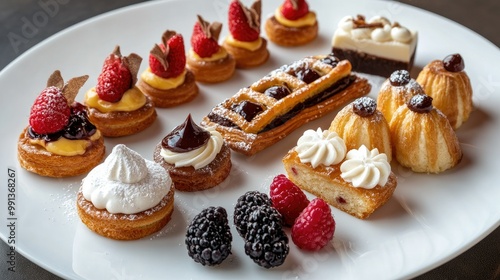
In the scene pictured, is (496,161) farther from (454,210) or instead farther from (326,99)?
(326,99)

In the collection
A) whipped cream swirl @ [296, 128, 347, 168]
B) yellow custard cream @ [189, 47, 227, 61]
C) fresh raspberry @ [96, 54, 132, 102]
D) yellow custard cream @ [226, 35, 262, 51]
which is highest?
fresh raspberry @ [96, 54, 132, 102]

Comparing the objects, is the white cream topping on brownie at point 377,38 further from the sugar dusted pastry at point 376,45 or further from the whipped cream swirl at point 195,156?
the whipped cream swirl at point 195,156

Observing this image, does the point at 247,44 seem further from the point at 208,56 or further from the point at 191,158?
the point at 191,158

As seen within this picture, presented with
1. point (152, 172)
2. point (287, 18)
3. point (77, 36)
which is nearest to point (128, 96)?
point (152, 172)

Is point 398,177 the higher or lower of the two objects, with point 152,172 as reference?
lower

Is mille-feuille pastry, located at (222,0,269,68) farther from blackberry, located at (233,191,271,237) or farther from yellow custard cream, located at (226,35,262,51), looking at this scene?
blackberry, located at (233,191,271,237)

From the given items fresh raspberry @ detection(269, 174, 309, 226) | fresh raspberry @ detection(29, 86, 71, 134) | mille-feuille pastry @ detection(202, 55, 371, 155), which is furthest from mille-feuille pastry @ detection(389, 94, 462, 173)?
fresh raspberry @ detection(29, 86, 71, 134)

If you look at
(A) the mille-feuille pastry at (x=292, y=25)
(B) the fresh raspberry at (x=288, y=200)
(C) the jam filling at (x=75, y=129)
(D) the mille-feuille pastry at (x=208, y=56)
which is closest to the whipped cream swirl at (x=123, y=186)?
(C) the jam filling at (x=75, y=129)
